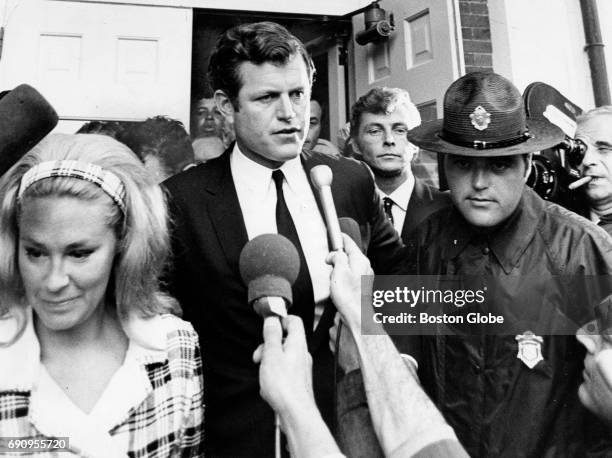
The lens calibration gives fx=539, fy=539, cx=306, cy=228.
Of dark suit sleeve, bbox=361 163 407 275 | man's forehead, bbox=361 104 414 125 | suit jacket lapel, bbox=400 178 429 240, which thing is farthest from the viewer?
→ man's forehead, bbox=361 104 414 125

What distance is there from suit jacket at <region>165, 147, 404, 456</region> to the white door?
1672 millimetres

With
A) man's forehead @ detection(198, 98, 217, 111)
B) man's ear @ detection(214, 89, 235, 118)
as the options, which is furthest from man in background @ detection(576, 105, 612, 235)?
man's forehead @ detection(198, 98, 217, 111)

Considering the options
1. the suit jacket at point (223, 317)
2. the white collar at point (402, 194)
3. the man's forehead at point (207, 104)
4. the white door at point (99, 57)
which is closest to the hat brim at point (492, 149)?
the suit jacket at point (223, 317)

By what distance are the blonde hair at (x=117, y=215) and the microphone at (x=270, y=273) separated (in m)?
0.27

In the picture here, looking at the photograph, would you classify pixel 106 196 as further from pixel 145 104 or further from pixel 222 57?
pixel 145 104

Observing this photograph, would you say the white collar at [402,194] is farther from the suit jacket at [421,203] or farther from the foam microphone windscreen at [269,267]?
the foam microphone windscreen at [269,267]

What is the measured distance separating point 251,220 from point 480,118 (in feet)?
2.16

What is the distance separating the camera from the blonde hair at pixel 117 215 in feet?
3.43

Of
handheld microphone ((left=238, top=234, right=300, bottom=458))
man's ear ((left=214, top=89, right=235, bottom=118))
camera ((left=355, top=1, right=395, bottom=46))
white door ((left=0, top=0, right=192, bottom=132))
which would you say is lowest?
handheld microphone ((left=238, top=234, right=300, bottom=458))

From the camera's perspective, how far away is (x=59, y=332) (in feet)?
3.63

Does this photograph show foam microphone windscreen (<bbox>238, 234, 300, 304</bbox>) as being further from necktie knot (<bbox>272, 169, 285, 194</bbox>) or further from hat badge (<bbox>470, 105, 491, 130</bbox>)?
hat badge (<bbox>470, 105, 491, 130</bbox>)

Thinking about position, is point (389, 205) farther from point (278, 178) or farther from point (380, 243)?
point (278, 178)

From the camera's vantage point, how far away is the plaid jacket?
992 millimetres

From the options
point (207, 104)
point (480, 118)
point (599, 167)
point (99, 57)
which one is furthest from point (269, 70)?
point (207, 104)
